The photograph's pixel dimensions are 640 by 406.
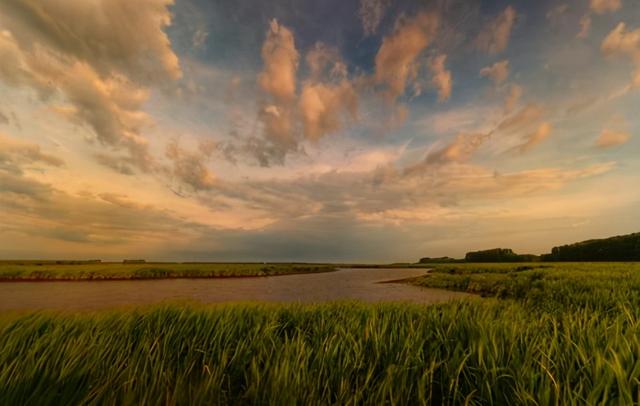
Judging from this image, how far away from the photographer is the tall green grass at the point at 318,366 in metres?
2.22

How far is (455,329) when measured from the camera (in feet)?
12.9

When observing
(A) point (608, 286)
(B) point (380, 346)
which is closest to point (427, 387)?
(B) point (380, 346)

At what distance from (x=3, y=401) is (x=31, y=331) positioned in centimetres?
279

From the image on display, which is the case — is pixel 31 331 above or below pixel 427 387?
above

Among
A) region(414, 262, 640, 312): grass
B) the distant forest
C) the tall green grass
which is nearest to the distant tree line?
the distant forest

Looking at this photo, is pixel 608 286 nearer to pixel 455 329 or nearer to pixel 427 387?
pixel 455 329

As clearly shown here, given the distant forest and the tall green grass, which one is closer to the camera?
the tall green grass

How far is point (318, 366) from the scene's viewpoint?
121 inches

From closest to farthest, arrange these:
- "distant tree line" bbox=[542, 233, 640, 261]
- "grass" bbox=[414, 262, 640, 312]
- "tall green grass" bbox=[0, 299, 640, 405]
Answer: "tall green grass" bbox=[0, 299, 640, 405] < "grass" bbox=[414, 262, 640, 312] < "distant tree line" bbox=[542, 233, 640, 261]

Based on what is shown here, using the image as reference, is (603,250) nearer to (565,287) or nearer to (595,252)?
(595,252)

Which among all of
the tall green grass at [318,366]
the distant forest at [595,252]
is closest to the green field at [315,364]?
the tall green grass at [318,366]

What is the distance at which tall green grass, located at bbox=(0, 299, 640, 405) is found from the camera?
2.22 metres

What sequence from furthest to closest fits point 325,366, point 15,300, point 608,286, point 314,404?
1. point 15,300
2. point 608,286
3. point 325,366
4. point 314,404

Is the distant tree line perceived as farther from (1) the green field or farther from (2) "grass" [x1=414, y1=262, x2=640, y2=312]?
(1) the green field
